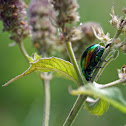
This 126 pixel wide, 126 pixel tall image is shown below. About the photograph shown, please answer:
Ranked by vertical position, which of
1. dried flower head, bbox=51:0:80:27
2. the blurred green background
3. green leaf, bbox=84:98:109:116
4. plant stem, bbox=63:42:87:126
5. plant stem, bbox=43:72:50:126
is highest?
dried flower head, bbox=51:0:80:27

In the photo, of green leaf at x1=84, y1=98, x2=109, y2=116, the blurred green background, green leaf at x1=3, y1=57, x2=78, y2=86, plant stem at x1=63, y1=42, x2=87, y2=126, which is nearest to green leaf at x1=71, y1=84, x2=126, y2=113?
plant stem at x1=63, y1=42, x2=87, y2=126

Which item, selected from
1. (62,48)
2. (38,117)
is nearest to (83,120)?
(38,117)

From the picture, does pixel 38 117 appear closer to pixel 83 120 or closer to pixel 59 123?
pixel 59 123

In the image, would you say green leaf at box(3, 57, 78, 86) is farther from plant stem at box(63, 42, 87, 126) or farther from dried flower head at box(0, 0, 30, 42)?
dried flower head at box(0, 0, 30, 42)

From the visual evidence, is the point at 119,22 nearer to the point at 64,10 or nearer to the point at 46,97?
the point at 64,10

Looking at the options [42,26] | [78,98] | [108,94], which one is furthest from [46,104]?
[108,94]

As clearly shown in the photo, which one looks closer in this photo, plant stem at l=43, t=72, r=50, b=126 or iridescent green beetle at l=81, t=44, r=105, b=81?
iridescent green beetle at l=81, t=44, r=105, b=81

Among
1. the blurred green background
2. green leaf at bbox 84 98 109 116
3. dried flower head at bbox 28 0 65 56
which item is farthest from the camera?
the blurred green background

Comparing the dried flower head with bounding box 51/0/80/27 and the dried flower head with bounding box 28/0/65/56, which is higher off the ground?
the dried flower head with bounding box 51/0/80/27
